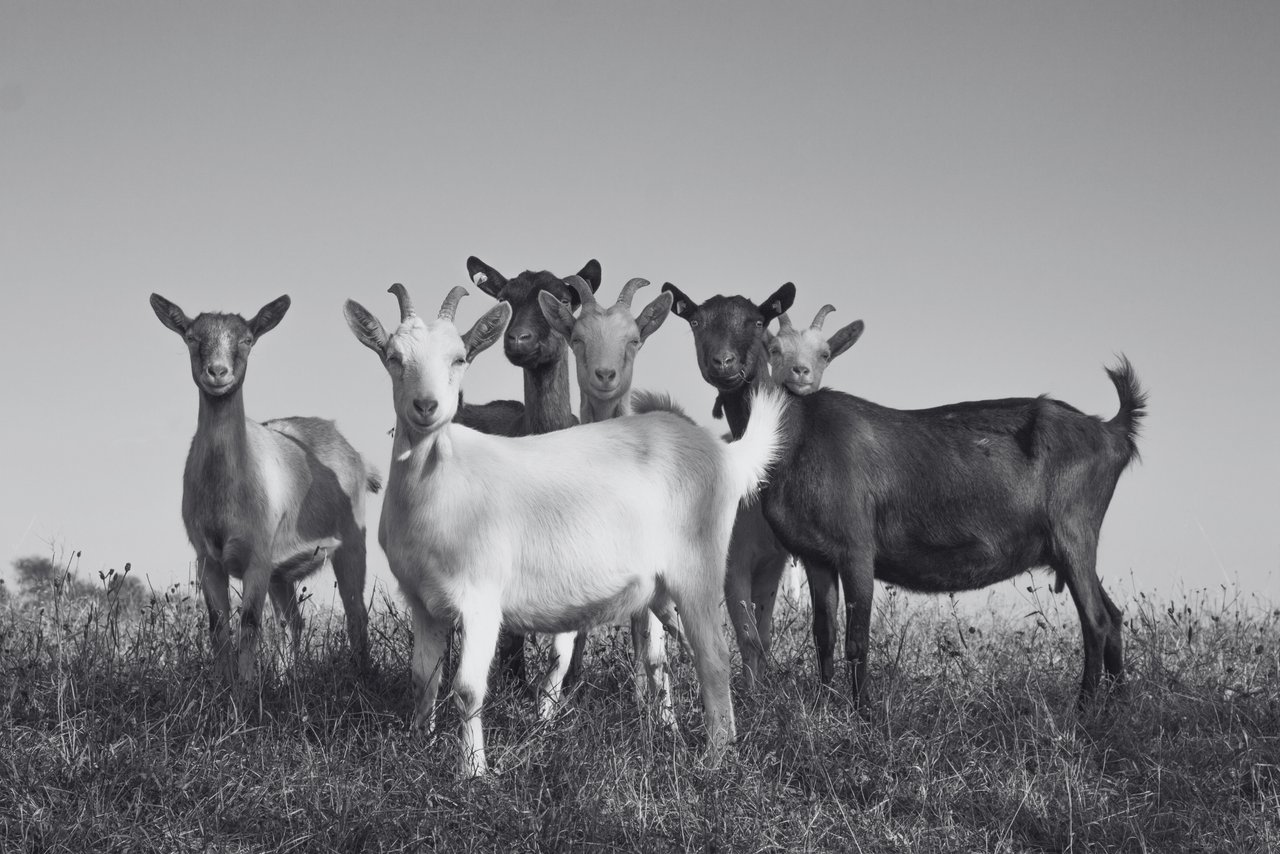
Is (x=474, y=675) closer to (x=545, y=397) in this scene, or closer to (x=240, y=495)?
(x=545, y=397)

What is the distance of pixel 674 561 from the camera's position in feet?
20.0

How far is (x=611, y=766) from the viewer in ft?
17.7

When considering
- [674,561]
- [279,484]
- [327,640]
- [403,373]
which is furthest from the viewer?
[279,484]

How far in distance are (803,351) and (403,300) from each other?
3.90 metres

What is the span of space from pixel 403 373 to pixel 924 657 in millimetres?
4313

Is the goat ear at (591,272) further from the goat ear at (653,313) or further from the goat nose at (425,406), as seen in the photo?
the goat nose at (425,406)

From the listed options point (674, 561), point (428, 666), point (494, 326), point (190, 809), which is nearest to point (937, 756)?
point (674, 561)

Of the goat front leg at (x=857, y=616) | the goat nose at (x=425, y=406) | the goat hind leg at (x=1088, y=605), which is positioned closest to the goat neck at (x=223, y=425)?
the goat nose at (x=425, y=406)

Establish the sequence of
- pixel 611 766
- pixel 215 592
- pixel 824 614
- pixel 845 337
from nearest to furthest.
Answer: pixel 611 766, pixel 824 614, pixel 215 592, pixel 845 337

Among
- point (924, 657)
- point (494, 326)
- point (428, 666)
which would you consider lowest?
point (924, 657)

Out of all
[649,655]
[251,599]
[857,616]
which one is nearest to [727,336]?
[857,616]

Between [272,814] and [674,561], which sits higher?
[674,561]

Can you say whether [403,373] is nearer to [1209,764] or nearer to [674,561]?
[674,561]

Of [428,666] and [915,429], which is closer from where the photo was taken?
[428,666]
